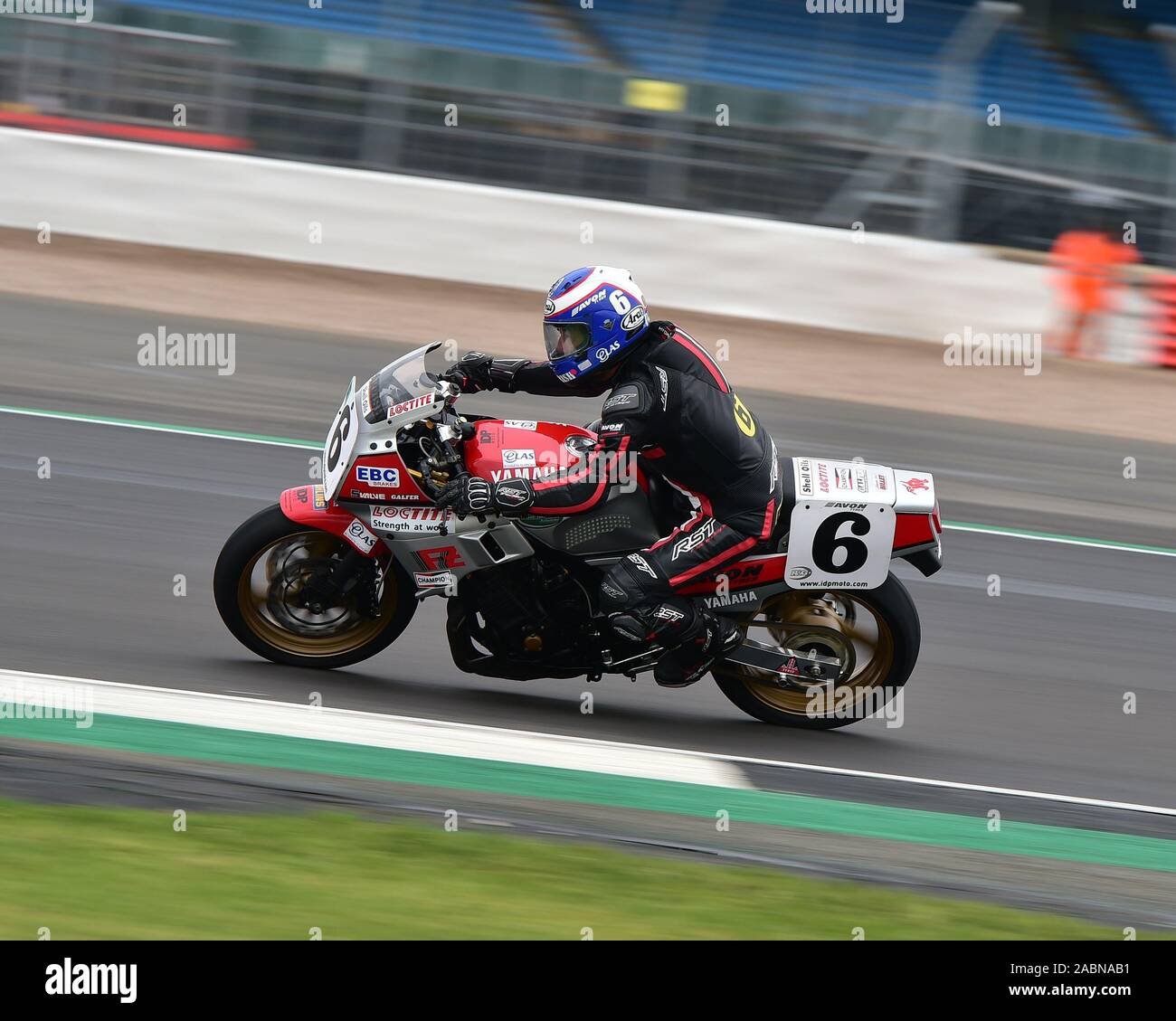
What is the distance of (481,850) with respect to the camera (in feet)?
16.4

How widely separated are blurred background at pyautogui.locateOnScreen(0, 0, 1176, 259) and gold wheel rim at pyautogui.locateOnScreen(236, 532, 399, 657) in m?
9.66

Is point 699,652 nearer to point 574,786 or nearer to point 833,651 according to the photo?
point 833,651

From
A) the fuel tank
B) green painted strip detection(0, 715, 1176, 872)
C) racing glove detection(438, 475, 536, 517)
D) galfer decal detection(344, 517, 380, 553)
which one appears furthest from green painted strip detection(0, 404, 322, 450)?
green painted strip detection(0, 715, 1176, 872)

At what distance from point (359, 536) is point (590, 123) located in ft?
33.7

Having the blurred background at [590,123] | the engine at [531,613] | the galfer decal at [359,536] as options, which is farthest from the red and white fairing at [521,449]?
the blurred background at [590,123]

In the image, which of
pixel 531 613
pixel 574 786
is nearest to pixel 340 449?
pixel 531 613

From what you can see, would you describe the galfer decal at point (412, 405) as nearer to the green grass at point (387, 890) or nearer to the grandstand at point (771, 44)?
the green grass at point (387, 890)

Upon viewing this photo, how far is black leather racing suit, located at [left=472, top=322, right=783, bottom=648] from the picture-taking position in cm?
608

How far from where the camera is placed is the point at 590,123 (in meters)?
15.7

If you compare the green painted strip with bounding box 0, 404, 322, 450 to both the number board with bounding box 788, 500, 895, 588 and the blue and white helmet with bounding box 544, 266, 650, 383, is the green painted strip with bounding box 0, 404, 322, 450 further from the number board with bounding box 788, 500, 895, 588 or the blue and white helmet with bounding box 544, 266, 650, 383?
the number board with bounding box 788, 500, 895, 588

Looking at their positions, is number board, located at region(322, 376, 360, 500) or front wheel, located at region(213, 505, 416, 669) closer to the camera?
number board, located at region(322, 376, 360, 500)

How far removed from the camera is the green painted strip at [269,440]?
1032 centimetres

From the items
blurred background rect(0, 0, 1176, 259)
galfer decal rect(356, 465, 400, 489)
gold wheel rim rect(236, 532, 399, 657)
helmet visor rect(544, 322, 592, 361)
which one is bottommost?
gold wheel rim rect(236, 532, 399, 657)
